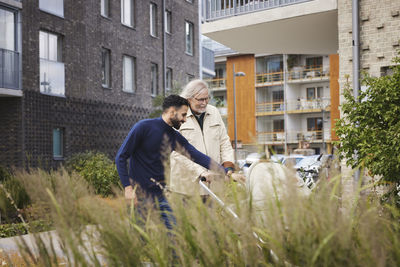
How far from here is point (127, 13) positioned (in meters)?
28.3

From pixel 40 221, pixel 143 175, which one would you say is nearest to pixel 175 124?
pixel 143 175

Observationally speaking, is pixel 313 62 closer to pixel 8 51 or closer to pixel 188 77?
pixel 188 77

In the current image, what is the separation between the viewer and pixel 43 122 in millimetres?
22109

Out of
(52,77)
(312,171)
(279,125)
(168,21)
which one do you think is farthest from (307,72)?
(312,171)

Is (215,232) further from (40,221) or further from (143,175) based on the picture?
(143,175)

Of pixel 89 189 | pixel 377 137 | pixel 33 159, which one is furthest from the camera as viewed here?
pixel 33 159

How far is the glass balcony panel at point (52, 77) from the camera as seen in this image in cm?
2219

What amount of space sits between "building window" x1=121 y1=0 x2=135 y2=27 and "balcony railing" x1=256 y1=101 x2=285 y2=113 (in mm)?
32135

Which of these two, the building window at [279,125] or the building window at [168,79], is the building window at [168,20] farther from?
the building window at [279,125]

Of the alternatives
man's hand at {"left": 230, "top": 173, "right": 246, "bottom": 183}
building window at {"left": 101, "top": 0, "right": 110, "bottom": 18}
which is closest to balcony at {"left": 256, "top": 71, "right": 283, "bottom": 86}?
building window at {"left": 101, "top": 0, "right": 110, "bottom": 18}

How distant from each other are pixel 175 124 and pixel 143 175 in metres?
0.55

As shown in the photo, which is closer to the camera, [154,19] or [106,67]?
[106,67]

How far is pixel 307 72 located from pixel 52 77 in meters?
38.6

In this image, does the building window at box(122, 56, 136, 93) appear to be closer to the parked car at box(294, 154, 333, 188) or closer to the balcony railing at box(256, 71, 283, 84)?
the parked car at box(294, 154, 333, 188)
